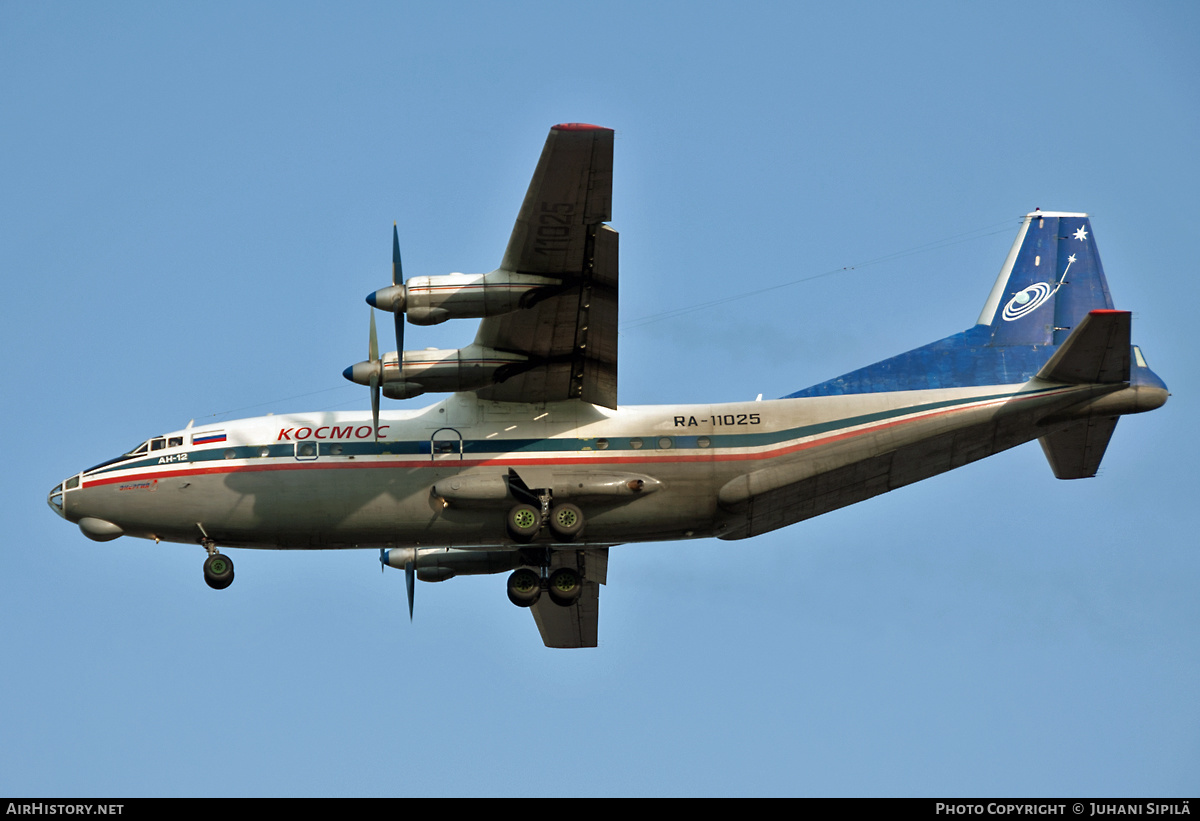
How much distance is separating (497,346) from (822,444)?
609 cm

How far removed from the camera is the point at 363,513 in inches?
968

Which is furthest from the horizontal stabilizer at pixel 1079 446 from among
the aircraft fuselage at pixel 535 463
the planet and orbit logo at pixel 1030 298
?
the planet and orbit logo at pixel 1030 298

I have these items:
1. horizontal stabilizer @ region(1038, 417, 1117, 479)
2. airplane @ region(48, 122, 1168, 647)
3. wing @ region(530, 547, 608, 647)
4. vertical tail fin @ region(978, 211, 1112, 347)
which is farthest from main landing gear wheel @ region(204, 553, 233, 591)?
horizontal stabilizer @ region(1038, 417, 1117, 479)

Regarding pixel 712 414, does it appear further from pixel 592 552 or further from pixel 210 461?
pixel 210 461

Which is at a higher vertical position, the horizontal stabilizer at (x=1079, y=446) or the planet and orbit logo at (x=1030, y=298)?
the planet and orbit logo at (x=1030, y=298)

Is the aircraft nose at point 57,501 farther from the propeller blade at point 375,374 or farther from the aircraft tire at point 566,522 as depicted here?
the aircraft tire at point 566,522

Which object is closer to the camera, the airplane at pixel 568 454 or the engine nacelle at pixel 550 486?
the engine nacelle at pixel 550 486

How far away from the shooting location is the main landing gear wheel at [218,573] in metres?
24.7

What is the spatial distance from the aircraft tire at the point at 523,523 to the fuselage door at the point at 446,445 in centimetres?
150

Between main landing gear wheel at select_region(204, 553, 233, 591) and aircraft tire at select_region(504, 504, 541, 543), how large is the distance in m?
5.11

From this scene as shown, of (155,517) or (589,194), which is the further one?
(155,517)
